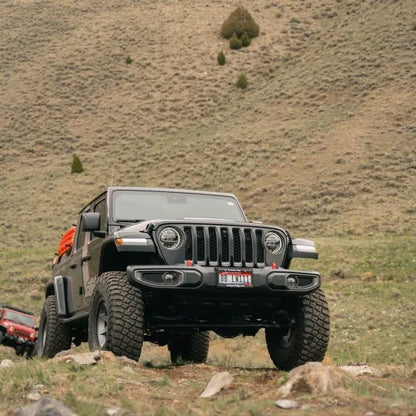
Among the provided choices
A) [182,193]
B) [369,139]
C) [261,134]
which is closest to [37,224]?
[261,134]

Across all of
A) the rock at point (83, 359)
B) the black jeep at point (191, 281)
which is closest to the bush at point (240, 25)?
the black jeep at point (191, 281)

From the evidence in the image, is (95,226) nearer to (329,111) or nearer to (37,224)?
(37,224)

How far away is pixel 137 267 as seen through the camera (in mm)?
7477

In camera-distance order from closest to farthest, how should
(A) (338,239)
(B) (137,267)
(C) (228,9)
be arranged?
(B) (137,267), (A) (338,239), (C) (228,9)

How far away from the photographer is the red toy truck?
19875 mm

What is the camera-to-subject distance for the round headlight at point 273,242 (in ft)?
26.7

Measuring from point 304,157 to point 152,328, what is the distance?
107 ft

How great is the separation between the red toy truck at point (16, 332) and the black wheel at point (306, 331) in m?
12.7

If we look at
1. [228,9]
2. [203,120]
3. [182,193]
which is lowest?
[182,193]

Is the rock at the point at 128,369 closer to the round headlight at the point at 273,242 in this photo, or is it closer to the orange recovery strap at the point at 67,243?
the round headlight at the point at 273,242

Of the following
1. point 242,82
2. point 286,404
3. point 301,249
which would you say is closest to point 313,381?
point 286,404

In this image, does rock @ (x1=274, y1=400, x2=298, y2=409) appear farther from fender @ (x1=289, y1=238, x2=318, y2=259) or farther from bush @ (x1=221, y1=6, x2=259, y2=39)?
bush @ (x1=221, y1=6, x2=259, y2=39)

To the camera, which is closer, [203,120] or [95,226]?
[95,226]

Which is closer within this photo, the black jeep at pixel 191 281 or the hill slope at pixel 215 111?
the black jeep at pixel 191 281
